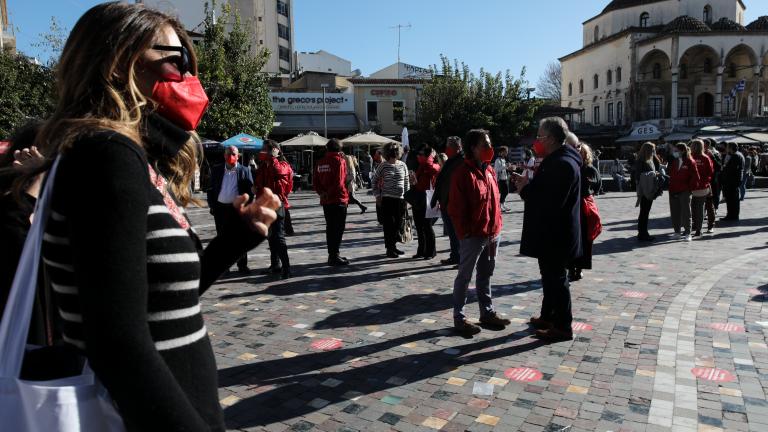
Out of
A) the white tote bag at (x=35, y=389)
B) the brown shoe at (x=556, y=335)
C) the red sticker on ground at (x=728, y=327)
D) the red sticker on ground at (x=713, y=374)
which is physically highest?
the white tote bag at (x=35, y=389)

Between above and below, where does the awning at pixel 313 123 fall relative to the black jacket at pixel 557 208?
above

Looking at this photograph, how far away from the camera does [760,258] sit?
8.88 metres

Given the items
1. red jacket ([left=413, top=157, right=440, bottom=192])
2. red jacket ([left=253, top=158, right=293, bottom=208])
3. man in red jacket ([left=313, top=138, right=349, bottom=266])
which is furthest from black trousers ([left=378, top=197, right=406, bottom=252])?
red jacket ([left=253, top=158, right=293, bottom=208])

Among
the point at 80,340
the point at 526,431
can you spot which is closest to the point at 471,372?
the point at 526,431

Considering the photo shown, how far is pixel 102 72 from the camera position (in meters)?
1.27

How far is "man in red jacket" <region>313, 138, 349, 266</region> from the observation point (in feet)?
29.1

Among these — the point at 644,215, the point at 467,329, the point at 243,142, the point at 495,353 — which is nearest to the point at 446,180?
the point at 467,329

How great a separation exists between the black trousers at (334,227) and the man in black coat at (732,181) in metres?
10.0

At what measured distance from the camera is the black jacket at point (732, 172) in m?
13.3

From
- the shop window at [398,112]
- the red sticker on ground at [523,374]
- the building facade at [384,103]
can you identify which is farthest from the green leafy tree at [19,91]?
the shop window at [398,112]

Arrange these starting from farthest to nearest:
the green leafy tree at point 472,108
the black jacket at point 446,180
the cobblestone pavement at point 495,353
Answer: the green leafy tree at point 472,108, the black jacket at point 446,180, the cobblestone pavement at point 495,353

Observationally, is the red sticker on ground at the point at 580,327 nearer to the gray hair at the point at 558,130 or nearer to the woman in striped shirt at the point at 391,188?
the gray hair at the point at 558,130

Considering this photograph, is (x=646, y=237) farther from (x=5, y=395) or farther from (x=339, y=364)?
(x=5, y=395)

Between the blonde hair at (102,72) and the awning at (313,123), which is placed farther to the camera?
the awning at (313,123)
